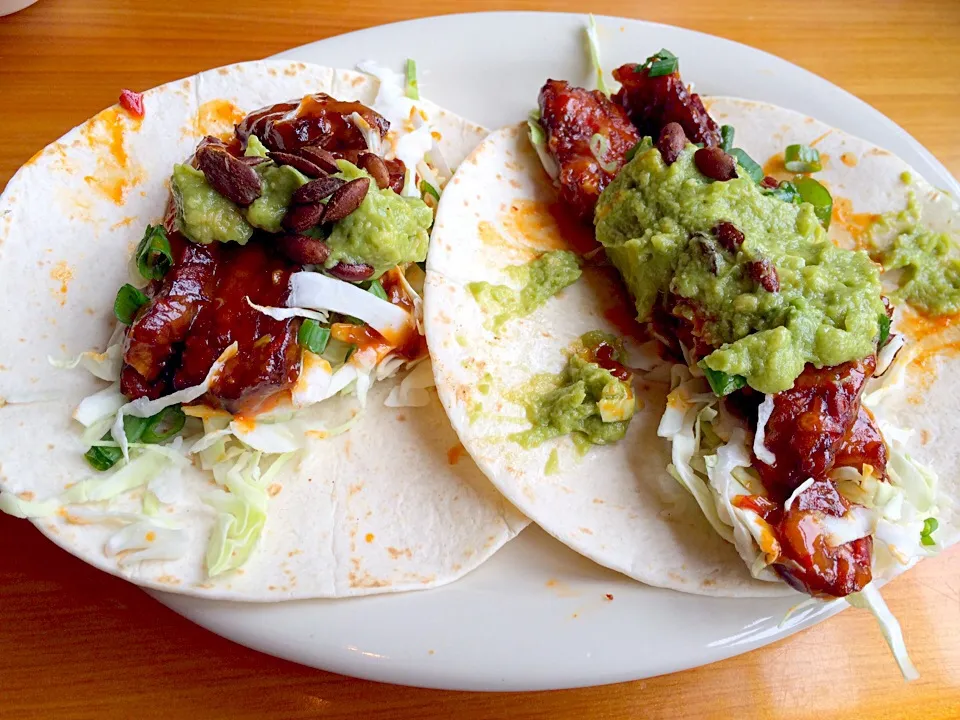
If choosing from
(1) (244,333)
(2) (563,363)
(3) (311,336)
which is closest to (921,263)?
(2) (563,363)

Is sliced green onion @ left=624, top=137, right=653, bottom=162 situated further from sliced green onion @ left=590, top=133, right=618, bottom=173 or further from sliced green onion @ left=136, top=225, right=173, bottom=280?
sliced green onion @ left=136, top=225, right=173, bottom=280

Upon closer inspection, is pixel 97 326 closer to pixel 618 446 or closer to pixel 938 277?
pixel 618 446

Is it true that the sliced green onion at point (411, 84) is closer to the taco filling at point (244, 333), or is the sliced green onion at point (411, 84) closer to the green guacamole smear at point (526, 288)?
the taco filling at point (244, 333)

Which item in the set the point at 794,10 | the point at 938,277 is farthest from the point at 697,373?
the point at 794,10

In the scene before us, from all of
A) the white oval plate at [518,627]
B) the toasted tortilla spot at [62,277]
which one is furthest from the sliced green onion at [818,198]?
the toasted tortilla spot at [62,277]

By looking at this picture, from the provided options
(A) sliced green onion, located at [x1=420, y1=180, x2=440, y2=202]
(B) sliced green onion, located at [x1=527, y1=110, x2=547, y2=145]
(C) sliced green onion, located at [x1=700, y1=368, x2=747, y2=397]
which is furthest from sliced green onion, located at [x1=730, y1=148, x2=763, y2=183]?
(A) sliced green onion, located at [x1=420, y1=180, x2=440, y2=202]

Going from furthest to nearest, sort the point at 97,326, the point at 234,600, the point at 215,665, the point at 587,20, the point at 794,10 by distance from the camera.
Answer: the point at 794,10 → the point at 587,20 → the point at 97,326 → the point at 215,665 → the point at 234,600
